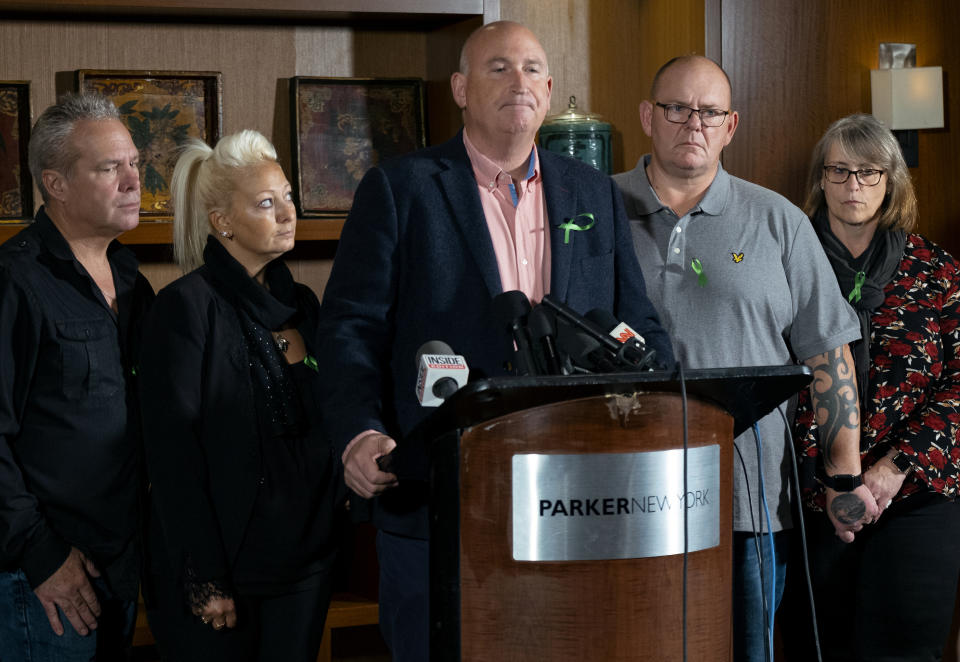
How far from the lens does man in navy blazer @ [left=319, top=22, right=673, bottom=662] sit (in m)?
1.83

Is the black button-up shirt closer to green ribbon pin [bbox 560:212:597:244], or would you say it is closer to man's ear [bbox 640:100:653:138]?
green ribbon pin [bbox 560:212:597:244]

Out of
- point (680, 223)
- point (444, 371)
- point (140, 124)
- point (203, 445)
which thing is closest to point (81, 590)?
point (203, 445)

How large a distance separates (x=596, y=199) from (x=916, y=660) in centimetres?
137

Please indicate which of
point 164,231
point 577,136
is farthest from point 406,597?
point 577,136

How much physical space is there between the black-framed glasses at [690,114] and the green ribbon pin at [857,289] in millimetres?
515

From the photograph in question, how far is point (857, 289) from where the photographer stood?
2512mm

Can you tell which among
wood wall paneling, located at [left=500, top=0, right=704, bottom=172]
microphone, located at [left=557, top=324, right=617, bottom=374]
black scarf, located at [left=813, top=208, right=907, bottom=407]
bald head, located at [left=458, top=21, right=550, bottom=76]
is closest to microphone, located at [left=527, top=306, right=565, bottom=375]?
microphone, located at [left=557, top=324, right=617, bottom=374]

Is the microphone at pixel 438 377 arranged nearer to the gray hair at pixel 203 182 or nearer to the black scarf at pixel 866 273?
the gray hair at pixel 203 182

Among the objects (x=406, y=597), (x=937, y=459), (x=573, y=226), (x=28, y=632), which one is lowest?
(x=28, y=632)

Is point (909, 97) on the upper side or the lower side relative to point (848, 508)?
upper

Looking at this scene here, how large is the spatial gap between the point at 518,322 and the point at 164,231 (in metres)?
2.08

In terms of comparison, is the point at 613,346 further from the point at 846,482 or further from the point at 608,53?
the point at 608,53

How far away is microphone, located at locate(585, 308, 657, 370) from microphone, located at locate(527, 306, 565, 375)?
0.26 feet

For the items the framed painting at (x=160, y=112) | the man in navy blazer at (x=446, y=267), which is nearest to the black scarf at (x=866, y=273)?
the man in navy blazer at (x=446, y=267)
